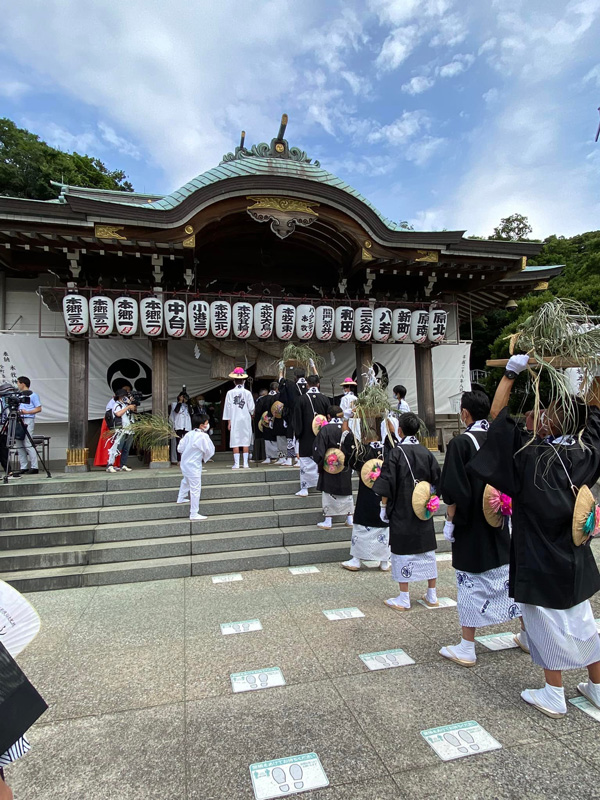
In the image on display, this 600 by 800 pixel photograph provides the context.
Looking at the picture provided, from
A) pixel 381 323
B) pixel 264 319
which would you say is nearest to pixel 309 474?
pixel 264 319

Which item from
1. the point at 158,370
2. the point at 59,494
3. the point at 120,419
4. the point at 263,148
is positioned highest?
the point at 263,148

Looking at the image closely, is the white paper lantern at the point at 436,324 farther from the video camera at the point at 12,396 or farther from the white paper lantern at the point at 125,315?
the video camera at the point at 12,396

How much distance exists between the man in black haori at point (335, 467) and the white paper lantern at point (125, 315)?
17.5 feet

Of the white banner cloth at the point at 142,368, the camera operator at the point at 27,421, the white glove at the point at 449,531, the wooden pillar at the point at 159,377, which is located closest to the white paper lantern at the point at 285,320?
the white banner cloth at the point at 142,368

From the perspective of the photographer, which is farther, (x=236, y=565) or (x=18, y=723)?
(x=236, y=565)

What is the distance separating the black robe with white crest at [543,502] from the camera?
256 cm

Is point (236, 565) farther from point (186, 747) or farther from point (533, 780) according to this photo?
point (533, 780)

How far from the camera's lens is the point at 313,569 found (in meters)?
5.54

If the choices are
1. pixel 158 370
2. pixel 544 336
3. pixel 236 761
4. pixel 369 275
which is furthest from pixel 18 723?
→ pixel 369 275

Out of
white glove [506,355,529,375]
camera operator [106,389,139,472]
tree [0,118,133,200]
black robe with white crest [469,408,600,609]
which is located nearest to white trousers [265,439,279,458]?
camera operator [106,389,139,472]

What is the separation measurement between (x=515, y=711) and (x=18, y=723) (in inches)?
104

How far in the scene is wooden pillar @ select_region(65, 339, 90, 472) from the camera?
30.2 feet

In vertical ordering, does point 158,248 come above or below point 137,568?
above

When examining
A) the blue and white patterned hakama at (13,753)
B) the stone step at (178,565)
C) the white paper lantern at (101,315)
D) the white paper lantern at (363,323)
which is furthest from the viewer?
the white paper lantern at (363,323)
